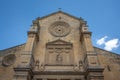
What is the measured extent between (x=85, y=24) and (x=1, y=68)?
1055cm

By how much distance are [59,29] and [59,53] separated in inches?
148

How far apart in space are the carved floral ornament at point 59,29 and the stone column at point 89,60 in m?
2.23

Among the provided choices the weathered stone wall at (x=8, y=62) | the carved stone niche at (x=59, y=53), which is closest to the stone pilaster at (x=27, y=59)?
the weathered stone wall at (x=8, y=62)

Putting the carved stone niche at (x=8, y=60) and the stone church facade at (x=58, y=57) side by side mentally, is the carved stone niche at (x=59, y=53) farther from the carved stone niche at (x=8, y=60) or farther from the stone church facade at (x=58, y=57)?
the carved stone niche at (x=8, y=60)

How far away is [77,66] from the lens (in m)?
14.4

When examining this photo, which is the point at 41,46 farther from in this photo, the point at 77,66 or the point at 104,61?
the point at 104,61

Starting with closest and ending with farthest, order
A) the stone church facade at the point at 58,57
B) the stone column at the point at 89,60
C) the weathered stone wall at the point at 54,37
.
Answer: the stone column at the point at 89,60
the stone church facade at the point at 58,57
the weathered stone wall at the point at 54,37

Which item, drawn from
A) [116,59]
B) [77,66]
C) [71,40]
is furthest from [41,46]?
[116,59]

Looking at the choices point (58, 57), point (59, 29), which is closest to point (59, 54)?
point (58, 57)

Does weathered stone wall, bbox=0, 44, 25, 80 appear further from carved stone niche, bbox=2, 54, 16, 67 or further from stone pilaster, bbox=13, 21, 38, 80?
stone pilaster, bbox=13, 21, 38, 80

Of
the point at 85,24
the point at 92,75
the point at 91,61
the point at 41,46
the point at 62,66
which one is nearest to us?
the point at 92,75

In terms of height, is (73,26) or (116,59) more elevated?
(73,26)

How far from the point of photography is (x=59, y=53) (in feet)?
51.2

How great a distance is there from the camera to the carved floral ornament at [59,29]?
17509 millimetres
